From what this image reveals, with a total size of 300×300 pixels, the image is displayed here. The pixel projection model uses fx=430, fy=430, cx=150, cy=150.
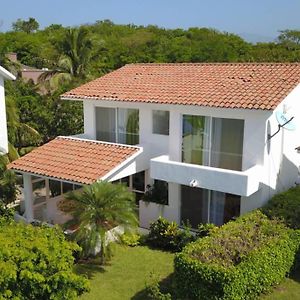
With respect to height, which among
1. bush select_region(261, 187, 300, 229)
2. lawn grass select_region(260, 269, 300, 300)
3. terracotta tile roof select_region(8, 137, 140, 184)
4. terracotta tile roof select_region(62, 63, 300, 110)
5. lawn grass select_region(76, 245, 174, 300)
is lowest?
lawn grass select_region(76, 245, 174, 300)

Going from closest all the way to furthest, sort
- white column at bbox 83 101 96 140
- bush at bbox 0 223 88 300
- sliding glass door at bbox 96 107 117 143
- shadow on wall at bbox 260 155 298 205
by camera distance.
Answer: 1. bush at bbox 0 223 88 300
2. shadow on wall at bbox 260 155 298 205
3. sliding glass door at bbox 96 107 117 143
4. white column at bbox 83 101 96 140

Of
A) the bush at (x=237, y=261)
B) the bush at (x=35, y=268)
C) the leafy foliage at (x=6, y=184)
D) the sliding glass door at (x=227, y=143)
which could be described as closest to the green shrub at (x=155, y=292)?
the bush at (x=237, y=261)

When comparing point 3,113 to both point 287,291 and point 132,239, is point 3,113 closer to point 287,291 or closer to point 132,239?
point 132,239

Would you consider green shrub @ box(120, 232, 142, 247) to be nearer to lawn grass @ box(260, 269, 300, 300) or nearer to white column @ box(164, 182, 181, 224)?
white column @ box(164, 182, 181, 224)

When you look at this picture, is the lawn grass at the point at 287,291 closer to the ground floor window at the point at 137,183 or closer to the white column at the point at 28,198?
the ground floor window at the point at 137,183

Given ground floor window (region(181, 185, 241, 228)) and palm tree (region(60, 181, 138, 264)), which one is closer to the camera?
palm tree (region(60, 181, 138, 264))

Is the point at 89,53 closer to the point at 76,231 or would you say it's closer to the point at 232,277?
the point at 76,231

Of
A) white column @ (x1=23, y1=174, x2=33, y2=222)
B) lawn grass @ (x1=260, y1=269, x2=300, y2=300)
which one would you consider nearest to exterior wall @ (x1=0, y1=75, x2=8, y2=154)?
white column @ (x1=23, y1=174, x2=33, y2=222)
